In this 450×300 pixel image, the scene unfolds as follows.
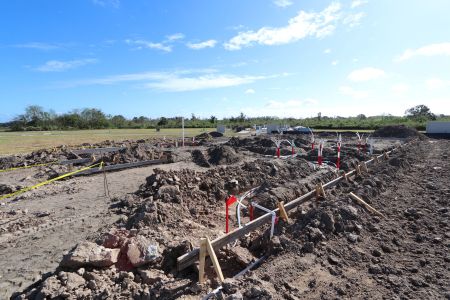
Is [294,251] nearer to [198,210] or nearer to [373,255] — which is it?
[373,255]

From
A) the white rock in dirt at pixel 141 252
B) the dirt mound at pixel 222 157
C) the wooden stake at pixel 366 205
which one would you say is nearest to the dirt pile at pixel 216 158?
the dirt mound at pixel 222 157

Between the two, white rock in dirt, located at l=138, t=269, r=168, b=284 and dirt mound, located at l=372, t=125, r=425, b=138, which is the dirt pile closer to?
white rock in dirt, located at l=138, t=269, r=168, b=284

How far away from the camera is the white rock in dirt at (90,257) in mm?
3639

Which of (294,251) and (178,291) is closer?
(178,291)

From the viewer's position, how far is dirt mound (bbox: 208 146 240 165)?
13.5m

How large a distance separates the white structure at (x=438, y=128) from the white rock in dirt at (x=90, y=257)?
32729 millimetres

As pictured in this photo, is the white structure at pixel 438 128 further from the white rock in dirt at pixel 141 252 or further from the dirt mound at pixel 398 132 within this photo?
the white rock in dirt at pixel 141 252

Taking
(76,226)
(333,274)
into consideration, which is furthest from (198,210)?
(333,274)

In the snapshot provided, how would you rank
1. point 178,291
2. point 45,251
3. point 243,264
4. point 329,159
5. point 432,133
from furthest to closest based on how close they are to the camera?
point 432,133
point 329,159
point 45,251
point 243,264
point 178,291

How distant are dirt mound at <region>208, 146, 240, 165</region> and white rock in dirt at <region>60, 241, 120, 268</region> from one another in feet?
31.4

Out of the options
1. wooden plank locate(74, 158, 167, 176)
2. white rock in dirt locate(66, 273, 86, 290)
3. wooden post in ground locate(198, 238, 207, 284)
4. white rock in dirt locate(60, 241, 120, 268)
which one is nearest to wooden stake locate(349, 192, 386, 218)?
→ wooden post in ground locate(198, 238, 207, 284)

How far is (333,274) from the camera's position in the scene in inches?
158

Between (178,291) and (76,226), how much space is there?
3.78 metres

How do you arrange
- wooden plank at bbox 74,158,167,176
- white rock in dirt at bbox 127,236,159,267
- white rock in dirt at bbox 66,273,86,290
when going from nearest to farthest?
white rock in dirt at bbox 66,273,86,290
white rock in dirt at bbox 127,236,159,267
wooden plank at bbox 74,158,167,176
